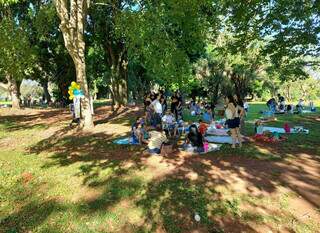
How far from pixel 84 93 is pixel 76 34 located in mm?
3047

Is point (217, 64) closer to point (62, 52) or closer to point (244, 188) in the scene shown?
point (62, 52)

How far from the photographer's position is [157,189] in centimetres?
891

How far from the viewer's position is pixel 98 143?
1453 cm

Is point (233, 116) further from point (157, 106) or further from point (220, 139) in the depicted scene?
point (157, 106)

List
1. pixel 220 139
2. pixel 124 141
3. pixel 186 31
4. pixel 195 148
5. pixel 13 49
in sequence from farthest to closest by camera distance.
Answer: pixel 13 49 < pixel 186 31 < pixel 220 139 < pixel 124 141 < pixel 195 148

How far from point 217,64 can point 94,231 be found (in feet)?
125

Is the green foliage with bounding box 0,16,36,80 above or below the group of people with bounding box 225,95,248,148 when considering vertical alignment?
above

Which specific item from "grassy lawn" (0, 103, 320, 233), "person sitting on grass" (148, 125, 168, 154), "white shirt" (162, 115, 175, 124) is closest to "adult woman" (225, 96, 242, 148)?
"grassy lawn" (0, 103, 320, 233)

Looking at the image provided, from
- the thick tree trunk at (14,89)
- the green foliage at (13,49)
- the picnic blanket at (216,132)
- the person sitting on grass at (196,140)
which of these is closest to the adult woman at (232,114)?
the person sitting on grass at (196,140)

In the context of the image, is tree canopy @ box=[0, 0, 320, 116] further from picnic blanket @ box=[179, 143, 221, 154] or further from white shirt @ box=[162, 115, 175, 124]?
picnic blanket @ box=[179, 143, 221, 154]

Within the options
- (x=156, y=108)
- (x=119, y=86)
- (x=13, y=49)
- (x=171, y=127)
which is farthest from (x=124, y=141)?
(x=119, y=86)

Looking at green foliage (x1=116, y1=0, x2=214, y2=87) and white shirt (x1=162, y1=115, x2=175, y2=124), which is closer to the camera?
white shirt (x1=162, y1=115, x2=175, y2=124)

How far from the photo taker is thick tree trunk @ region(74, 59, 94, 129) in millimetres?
17734

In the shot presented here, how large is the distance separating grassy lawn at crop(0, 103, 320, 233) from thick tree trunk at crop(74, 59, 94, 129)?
4225mm
